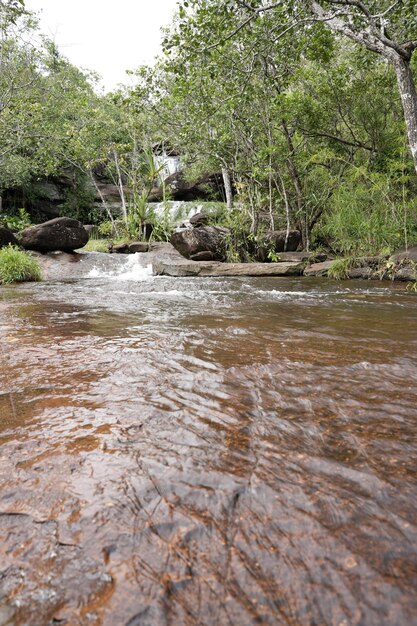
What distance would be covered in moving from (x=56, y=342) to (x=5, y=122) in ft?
37.2

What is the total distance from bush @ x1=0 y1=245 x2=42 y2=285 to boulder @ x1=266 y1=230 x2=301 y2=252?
6.59 m

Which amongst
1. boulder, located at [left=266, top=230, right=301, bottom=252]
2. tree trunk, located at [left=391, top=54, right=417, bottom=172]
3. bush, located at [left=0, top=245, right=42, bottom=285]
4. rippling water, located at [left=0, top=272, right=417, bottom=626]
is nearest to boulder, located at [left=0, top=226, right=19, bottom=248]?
bush, located at [left=0, top=245, right=42, bottom=285]

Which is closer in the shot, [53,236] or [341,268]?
[341,268]

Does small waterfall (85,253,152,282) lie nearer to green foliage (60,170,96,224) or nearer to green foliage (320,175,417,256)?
green foliage (320,175,417,256)

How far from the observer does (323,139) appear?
10.8 m

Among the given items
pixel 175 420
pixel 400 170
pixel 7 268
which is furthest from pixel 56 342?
pixel 400 170

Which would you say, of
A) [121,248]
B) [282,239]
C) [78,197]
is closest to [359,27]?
[282,239]

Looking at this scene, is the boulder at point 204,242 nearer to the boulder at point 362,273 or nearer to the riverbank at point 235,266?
the riverbank at point 235,266

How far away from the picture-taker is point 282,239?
11227 mm

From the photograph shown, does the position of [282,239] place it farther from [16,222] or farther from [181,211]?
[16,222]

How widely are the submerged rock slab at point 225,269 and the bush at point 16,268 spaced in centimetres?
320

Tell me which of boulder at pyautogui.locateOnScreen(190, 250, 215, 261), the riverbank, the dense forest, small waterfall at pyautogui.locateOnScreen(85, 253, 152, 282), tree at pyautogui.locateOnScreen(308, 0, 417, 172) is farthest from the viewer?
boulder at pyautogui.locateOnScreen(190, 250, 215, 261)

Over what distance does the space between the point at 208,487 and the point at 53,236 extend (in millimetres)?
12216

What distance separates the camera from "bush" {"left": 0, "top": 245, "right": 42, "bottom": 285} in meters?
8.43
